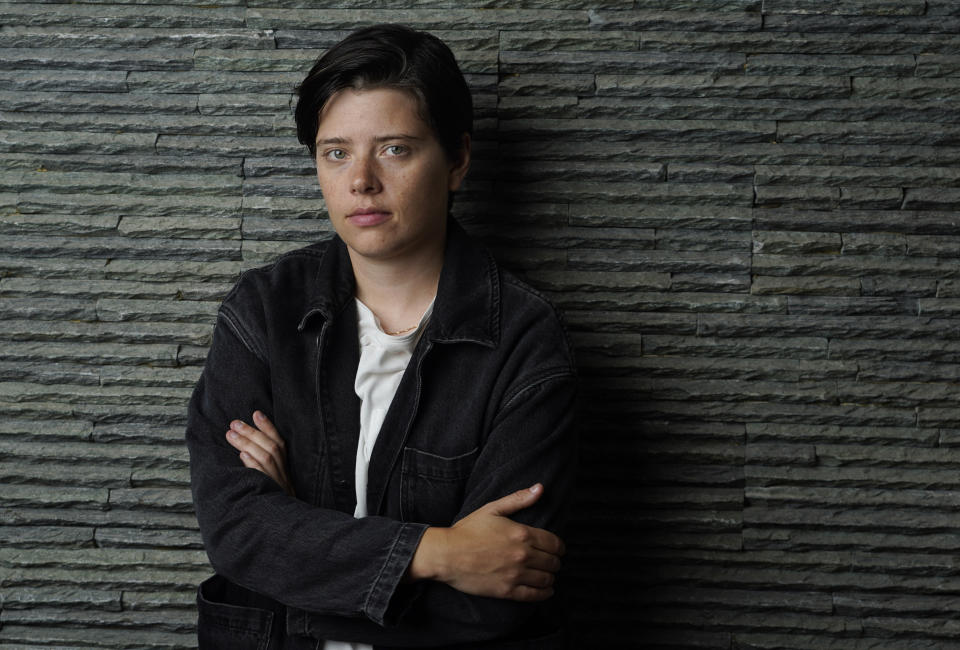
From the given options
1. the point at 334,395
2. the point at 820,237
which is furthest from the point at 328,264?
the point at 820,237

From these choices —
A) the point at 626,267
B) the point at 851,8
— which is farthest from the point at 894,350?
the point at 851,8

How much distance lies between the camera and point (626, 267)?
1733mm

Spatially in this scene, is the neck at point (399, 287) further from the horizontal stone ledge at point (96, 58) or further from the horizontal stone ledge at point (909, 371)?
the horizontal stone ledge at point (909, 371)

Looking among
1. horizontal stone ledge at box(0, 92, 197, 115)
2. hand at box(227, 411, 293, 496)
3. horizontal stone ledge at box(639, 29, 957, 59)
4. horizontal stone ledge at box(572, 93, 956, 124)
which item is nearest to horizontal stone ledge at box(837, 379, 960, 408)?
horizontal stone ledge at box(572, 93, 956, 124)

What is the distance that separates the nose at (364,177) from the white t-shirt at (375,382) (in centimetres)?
23

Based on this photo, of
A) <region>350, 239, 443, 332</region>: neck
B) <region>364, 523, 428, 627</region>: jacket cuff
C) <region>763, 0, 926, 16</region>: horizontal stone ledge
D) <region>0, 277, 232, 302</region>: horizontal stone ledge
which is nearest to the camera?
<region>364, 523, 428, 627</region>: jacket cuff

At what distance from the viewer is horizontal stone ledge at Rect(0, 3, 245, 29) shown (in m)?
1.74

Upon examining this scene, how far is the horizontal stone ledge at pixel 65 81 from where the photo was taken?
1748 millimetres

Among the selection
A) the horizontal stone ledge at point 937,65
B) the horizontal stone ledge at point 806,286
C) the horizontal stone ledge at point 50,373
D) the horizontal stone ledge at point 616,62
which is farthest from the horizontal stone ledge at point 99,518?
the horizontal stone ledge at point 937,65

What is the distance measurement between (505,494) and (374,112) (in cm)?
62

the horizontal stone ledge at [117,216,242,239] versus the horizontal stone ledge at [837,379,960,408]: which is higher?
the horizontal stone ledge at [117,216,242,239]

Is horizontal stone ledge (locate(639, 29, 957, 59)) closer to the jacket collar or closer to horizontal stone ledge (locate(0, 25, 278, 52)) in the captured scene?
the jacket collar

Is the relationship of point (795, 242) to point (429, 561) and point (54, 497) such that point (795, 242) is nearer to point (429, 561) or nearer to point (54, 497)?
point (429, 561)

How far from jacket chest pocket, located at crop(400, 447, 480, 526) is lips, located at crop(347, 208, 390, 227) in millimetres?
357
